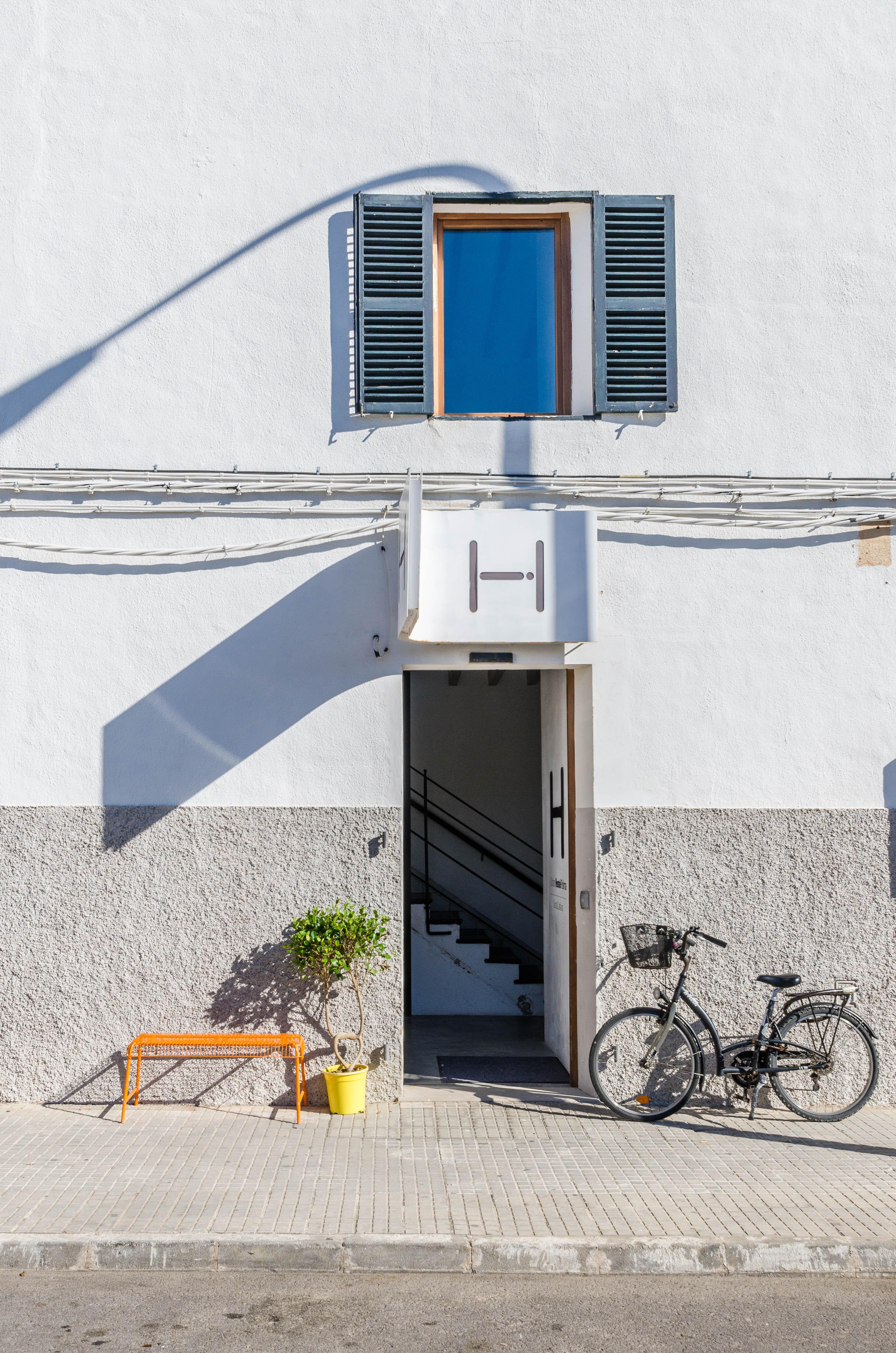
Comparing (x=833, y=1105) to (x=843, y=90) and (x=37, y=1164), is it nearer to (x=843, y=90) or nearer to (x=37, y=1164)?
(x=37, y=1164)

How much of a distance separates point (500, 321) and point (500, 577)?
2.22 meters

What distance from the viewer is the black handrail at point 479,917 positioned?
12.0m

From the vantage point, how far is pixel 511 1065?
28.1 feet

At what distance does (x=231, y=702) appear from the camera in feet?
25.1

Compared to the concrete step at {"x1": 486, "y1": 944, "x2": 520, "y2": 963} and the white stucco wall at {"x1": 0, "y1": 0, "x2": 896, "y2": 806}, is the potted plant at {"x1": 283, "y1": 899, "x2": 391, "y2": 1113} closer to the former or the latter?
the white stucco wall at {"x1": 0, "y1": 0, "x2": 896, "y2": 806}

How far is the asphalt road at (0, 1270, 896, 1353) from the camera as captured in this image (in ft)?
14.8

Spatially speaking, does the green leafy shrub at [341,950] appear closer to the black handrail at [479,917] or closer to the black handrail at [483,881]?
the black handrail at [479,917]

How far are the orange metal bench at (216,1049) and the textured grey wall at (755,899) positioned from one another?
2.06m

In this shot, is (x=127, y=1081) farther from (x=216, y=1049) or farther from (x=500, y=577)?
(x=500, y=577)

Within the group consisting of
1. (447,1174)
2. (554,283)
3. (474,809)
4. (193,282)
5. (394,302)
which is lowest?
(447,1174)

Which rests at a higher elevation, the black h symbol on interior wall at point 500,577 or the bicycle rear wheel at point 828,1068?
the black h symbol on interior wall at point 500,577

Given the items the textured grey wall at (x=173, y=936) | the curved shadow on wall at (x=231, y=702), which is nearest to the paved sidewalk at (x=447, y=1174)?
the textured grey wall at (x=173, y=936)

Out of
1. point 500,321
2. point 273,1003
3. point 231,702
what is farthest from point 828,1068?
point 500,321

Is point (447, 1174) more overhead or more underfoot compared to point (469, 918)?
more underfoot
